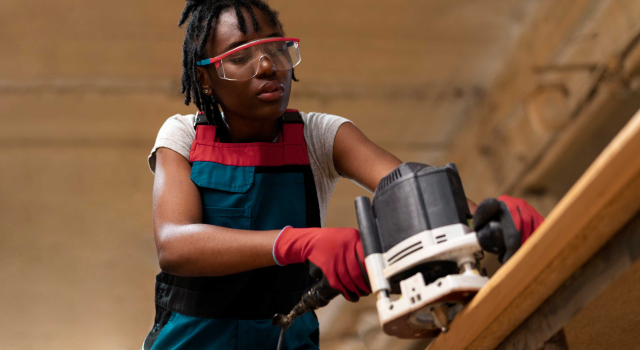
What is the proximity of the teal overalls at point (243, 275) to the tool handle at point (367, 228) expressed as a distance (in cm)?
34

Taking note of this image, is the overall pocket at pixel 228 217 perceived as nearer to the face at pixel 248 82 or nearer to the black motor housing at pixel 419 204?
the face at pixel 248 82

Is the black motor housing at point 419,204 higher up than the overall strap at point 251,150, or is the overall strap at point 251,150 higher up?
the overall strap at point 251,150

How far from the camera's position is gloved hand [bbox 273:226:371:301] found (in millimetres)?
1023

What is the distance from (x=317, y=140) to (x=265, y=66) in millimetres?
226

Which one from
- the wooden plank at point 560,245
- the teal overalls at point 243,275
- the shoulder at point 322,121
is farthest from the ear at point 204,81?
the wooden plank at point 560,245

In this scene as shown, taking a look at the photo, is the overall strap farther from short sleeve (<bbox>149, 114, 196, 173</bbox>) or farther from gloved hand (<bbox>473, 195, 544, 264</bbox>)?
gloved hand (<bbox>473, 195, 544, 264</bbox>)

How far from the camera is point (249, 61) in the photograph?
4.49 feet

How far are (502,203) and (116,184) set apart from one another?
4579mm

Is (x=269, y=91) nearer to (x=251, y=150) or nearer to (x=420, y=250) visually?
(x=251, y=150)

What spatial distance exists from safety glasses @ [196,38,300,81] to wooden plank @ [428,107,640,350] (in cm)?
74

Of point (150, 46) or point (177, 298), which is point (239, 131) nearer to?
point (177, 298)

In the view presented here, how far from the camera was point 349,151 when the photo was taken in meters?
1.39

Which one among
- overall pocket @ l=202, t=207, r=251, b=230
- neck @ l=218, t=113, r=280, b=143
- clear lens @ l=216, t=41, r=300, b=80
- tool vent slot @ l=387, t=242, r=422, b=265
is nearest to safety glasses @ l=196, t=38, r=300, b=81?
clear lens @ l=216, t=41, r=300, b=80

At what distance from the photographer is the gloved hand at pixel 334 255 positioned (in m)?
1.02
